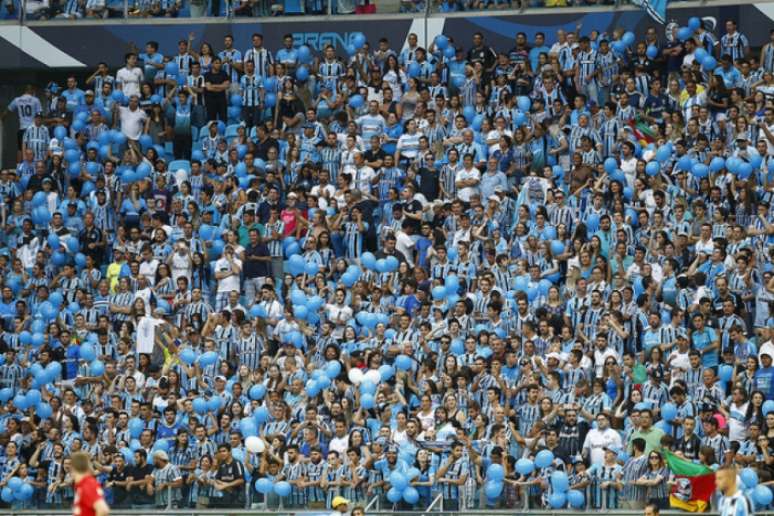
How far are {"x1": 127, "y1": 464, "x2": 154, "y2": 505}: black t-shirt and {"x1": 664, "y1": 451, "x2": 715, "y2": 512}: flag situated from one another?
6.61m

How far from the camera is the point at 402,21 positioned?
32406mm

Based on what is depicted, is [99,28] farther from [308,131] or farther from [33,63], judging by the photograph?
[308,131]

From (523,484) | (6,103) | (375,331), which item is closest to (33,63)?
(6,103)

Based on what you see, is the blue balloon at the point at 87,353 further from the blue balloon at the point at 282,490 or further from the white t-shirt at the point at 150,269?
the blue balloon at the point at 282,490

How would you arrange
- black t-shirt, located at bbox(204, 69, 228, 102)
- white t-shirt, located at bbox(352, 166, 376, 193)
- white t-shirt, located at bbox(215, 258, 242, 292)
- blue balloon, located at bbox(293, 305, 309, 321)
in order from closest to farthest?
blue balloon, located at bbox(293, 305, 309, 321) → white t-shirt, located at bbox(215, 258, 242, 292) → white t-shirt, located at bbox(352, 166, 376, 193) → black t-shirt, located at bbox(204, 69, 228, 102)

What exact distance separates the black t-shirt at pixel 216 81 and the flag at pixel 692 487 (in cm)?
1209

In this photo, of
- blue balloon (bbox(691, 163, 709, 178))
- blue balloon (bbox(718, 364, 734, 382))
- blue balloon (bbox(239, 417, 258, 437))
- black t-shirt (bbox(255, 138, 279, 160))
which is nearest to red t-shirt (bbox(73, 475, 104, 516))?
blue balloon (bbox(239, 417, 258, 437))

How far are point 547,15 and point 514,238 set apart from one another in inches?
246

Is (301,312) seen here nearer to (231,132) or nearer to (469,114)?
(469,114)

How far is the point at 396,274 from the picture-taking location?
2691cm

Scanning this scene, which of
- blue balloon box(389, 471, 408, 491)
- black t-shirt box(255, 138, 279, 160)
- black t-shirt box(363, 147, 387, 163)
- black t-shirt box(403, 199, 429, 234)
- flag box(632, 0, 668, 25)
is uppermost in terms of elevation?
flag box(632, 0, 668, 25)

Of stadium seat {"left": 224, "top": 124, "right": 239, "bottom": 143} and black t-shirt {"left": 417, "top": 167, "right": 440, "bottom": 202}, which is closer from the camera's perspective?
black t-shirt {"left": 417, "top": 167, "right": 440, "bottom": 202}

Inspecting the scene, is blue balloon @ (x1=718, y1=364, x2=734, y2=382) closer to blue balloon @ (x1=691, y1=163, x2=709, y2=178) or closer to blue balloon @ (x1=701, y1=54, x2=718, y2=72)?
blue balloon @ (x1=691, y1=163, x2=709, y2=178)

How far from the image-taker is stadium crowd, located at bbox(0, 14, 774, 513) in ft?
76.6
